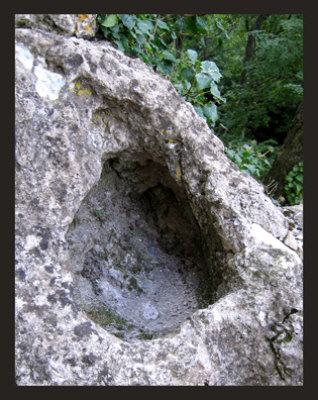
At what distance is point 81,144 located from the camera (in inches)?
66.0

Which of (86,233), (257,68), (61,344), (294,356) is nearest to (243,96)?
(257,68)

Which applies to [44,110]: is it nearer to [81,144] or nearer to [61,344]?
[81,144]

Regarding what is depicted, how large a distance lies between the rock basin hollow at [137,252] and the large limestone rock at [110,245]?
1 cm

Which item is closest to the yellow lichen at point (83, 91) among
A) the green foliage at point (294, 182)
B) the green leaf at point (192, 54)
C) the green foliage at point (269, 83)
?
the green leaf at point (192, 54)

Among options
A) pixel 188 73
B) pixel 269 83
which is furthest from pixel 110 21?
pixel 269 83

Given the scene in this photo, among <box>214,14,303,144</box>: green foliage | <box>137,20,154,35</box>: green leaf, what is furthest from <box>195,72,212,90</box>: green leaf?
<box>214,14,303,144</box>: green foliage

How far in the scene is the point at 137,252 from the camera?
2404mm

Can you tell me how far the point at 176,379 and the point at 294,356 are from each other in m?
0.64

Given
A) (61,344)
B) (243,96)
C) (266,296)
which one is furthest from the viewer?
(243,96)

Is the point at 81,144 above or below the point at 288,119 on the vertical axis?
below

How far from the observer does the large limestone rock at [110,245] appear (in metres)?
1.53

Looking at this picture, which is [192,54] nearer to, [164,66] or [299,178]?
[164,66]

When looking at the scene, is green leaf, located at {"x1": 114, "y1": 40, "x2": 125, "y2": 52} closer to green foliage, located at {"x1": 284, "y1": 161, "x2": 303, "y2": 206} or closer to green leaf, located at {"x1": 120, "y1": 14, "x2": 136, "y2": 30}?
green leaf, located at {"x1": 120, "y1": 14, "x2": 136, "y2": 30}

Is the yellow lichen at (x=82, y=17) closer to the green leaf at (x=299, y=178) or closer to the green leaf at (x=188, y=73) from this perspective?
the green leaf at (x=188, y=73)
